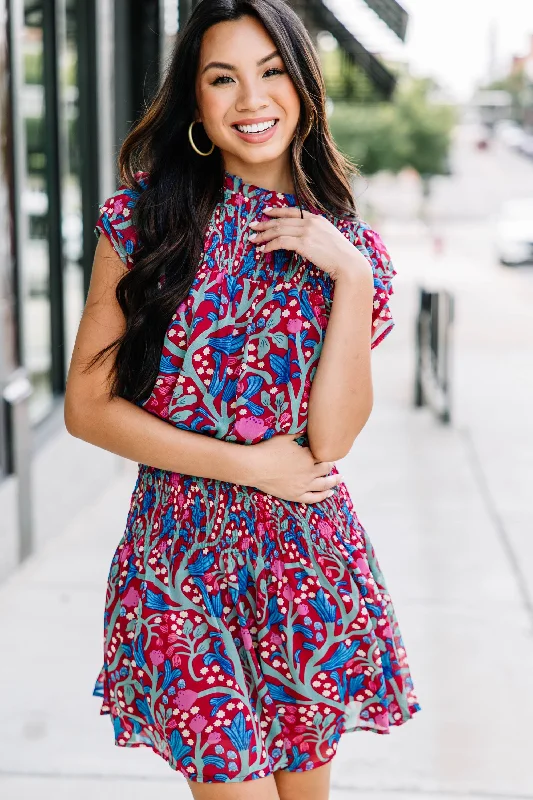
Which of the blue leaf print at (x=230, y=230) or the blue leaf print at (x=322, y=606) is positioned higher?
the blue leaf print at (x=230, y=230)

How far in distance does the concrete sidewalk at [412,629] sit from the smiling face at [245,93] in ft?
6.73

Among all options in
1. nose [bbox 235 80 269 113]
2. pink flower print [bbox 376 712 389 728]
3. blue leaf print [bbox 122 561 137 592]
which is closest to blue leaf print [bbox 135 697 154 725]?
blue leaf print [bbox 122 561 137 592]

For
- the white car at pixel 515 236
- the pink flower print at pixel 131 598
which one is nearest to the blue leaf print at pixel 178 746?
the pink flower print at pixel 131 598

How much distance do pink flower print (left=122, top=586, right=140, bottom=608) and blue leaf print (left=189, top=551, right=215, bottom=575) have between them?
0.40 ft

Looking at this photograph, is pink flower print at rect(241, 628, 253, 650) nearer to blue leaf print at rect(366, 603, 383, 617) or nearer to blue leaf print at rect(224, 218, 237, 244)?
blue leaf print at rect(366, 603, 383, 617)

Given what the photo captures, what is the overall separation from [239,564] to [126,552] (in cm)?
22

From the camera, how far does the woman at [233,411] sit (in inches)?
78.2

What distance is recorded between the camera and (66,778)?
3.34 meters

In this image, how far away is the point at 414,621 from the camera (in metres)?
4.63

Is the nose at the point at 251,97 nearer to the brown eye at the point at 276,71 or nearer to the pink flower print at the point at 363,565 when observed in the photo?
the brown eye at the point at 276,71

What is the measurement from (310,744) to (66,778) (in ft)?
4.95

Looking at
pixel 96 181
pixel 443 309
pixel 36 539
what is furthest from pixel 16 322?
pixel 443 309

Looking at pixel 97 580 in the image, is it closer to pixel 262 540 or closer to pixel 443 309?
pixel 262 540

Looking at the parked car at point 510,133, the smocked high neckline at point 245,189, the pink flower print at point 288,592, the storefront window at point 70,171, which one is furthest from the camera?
the parked car at point 510,133
